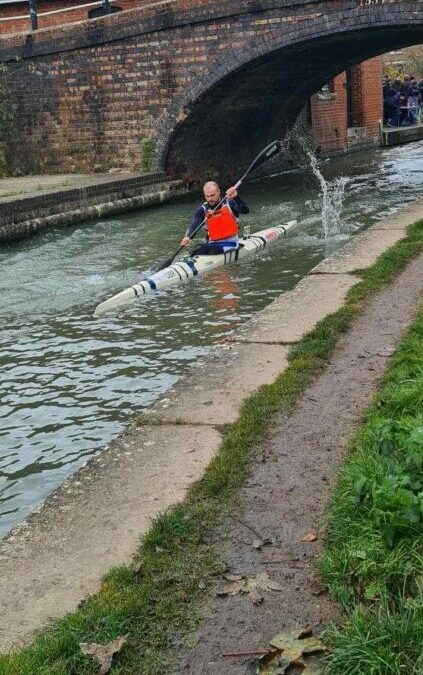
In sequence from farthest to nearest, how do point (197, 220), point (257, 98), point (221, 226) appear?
point (257, 98) → point (221, 226) → point (197, 220)

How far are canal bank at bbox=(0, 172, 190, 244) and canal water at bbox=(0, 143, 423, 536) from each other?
36cm

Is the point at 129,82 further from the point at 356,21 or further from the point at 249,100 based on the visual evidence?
the point at 356,21

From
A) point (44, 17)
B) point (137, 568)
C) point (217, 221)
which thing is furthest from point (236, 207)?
point (44, 17)

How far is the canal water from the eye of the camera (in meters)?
5.10

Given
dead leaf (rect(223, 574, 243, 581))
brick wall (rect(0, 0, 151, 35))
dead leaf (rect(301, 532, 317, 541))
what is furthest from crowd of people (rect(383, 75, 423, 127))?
dead leaf (rect(223, 574, 243, 581))

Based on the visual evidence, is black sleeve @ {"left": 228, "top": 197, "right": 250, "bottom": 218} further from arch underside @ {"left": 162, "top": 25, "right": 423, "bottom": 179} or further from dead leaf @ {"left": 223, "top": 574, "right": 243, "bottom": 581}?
dead leaf @ {"left": 223, "top": 574, "right": 243, "bottom": 581}

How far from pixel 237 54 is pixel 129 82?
2.87 meters

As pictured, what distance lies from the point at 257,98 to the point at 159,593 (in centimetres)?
1972

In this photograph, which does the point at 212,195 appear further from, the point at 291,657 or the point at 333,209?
the point at 291,657

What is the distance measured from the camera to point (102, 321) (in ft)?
26.4

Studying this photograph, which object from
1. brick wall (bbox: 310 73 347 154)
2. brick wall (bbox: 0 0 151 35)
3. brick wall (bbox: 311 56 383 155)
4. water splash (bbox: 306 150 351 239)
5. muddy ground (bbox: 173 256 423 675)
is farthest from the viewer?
brick wall (bbox: 311 56 383 155)

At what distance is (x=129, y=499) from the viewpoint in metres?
3.48

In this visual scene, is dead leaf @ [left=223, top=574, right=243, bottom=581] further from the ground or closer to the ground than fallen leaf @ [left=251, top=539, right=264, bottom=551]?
closer to the ground


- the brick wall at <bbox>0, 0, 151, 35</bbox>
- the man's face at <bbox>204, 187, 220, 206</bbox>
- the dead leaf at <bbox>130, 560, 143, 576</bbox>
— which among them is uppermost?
the brick wall at <bbox>0, 0, 151, 35</bbox>
